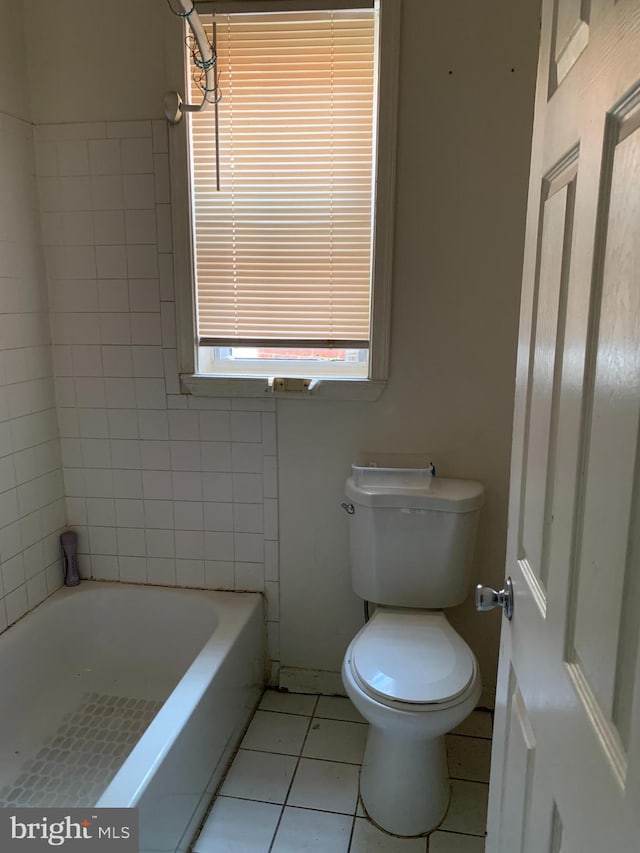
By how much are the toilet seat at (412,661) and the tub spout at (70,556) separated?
45.0 inches

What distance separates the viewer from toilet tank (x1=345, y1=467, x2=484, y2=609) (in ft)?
6.16

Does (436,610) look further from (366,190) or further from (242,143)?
(242,143)

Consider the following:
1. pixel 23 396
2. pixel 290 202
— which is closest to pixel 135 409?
pixel 23 396

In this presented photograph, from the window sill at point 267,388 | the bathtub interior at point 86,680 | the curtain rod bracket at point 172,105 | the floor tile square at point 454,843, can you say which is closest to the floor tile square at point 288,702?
the bathtub interior at point 86,680

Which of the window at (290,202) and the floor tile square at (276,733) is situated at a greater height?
the window at (290,202)

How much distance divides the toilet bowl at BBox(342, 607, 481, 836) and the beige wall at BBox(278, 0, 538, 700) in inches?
16.4

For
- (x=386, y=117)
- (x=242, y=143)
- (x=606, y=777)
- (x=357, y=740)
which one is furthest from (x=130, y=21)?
(x=357, y=740)

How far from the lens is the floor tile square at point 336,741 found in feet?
6.29

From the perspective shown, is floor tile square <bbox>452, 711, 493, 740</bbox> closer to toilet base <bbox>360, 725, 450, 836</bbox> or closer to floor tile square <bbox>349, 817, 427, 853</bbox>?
toilet base <bbox>360, 725, 450, 836</bbox>

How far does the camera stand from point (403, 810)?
5.40 feet

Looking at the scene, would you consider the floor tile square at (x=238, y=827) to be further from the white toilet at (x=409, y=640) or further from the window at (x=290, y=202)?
the window at (x=290, y=202)

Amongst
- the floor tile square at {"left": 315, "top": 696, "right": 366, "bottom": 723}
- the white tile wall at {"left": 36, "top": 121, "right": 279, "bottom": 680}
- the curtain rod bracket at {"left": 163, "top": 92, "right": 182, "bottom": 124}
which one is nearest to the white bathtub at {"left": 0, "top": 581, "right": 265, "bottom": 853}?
the white tile wall at {"left": 36, "top": 121, "right": 279, "bottom": 680}

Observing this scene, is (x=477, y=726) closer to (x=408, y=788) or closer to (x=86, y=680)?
(x=408, y=788)

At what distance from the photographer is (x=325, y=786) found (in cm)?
180
